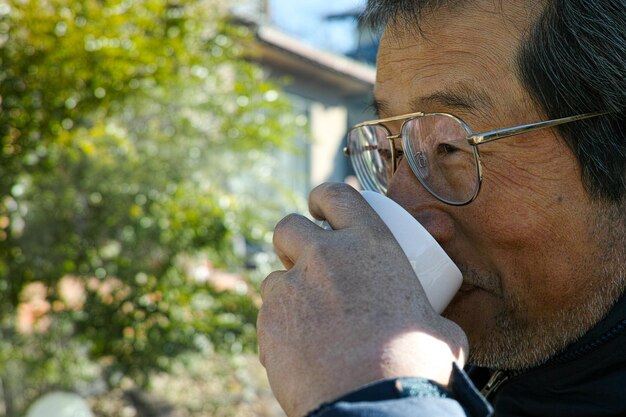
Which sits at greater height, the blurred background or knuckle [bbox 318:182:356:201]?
knuckle [bbox 318:182:356:201]

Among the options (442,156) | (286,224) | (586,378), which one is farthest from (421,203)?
(586,378)

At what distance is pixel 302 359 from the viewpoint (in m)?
1.16

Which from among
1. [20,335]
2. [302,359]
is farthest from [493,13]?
[20,335]

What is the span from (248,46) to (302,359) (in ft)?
12.4

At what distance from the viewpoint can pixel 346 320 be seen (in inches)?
45.4

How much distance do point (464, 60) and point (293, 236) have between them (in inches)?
19.6

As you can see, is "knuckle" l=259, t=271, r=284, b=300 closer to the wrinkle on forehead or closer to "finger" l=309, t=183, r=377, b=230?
"finger" l=309, t=183, r=377, b=230

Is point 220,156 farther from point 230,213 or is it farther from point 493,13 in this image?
point 493,13

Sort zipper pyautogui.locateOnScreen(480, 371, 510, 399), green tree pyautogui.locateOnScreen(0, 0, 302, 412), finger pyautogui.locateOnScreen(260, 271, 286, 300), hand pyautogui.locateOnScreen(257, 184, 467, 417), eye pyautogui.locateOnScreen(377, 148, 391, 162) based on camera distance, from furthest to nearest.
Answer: green tree pyautogui.locateOnScreen(0, 0, 302, 412) → eye pyautogui.locateOnScreen(377, 148, 391, 162) → zipper pyautogui.locateOnScreen(480, 371, 510, 399) → finger pyautogui.locateOnScreen(260, 271, 286, 300) → hand pyautogui.locateOnScreen(257, 184, 467, 417)

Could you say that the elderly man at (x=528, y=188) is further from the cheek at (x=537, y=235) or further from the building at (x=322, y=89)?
the building at (x=322, y=89)

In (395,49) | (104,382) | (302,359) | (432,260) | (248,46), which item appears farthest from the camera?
(248,46)

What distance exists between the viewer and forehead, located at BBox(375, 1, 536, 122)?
153 centimetres

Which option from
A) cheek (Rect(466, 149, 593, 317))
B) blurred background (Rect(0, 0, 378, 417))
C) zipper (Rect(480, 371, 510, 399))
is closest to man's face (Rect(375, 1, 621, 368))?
cheek (Rect(466, 149, 593, 317))

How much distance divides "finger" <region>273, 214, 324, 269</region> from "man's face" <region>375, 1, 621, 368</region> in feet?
0.93
